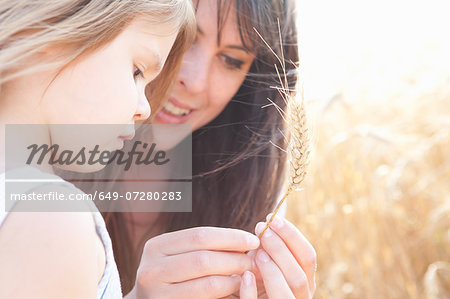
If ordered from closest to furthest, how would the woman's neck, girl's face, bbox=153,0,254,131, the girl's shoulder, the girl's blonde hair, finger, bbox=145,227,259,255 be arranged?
1. the girl's shoulder
2. the girl's blonde hair
3. finger, bbox=145,227,259,255
4. girl's face, bbox=153,0,254,131
5. the woman's neck

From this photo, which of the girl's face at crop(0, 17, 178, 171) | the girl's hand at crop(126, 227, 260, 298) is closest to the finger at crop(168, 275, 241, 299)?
the girl's hand at crop(126, 227, 260, 298)

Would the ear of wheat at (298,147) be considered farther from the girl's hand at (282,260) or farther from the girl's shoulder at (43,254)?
the girl's shoulder at (43,254)

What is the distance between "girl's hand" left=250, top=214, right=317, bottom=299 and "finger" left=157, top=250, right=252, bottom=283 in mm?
41

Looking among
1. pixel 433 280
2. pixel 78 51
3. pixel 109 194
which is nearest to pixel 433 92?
pixel 433 280

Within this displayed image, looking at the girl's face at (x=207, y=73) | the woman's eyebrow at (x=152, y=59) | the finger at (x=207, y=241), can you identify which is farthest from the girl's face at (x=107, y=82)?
the girl's face at (x=207, y=73)

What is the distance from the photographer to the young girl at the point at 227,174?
3.78 ft

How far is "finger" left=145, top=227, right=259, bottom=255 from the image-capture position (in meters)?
1.12

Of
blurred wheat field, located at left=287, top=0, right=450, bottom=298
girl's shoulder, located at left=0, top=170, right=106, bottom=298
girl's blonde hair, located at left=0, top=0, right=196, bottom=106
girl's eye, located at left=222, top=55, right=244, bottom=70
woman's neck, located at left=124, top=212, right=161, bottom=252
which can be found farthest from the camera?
blurred wheat field, located at left=287, top=0, right=450, bottom=298

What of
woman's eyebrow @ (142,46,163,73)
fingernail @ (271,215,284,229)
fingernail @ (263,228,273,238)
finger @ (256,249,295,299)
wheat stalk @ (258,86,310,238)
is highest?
woman's eyebrow @ (142,46,163,73)

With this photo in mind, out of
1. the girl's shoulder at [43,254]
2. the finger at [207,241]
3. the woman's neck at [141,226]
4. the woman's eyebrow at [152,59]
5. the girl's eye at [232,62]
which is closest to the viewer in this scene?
the girl's shoulder at [43,254]

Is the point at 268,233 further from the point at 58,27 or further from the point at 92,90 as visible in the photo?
the point at 58,27

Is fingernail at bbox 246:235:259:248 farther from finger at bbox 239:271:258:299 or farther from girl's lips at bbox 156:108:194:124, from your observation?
girl's lips at bbox 156:108:194:124

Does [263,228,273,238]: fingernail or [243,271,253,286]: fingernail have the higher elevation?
[263,228,273,238]: fingernail

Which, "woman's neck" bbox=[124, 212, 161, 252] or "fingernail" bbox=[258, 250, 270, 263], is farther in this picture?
"woman's neck" bbox=[124, 212, 161, 252]
